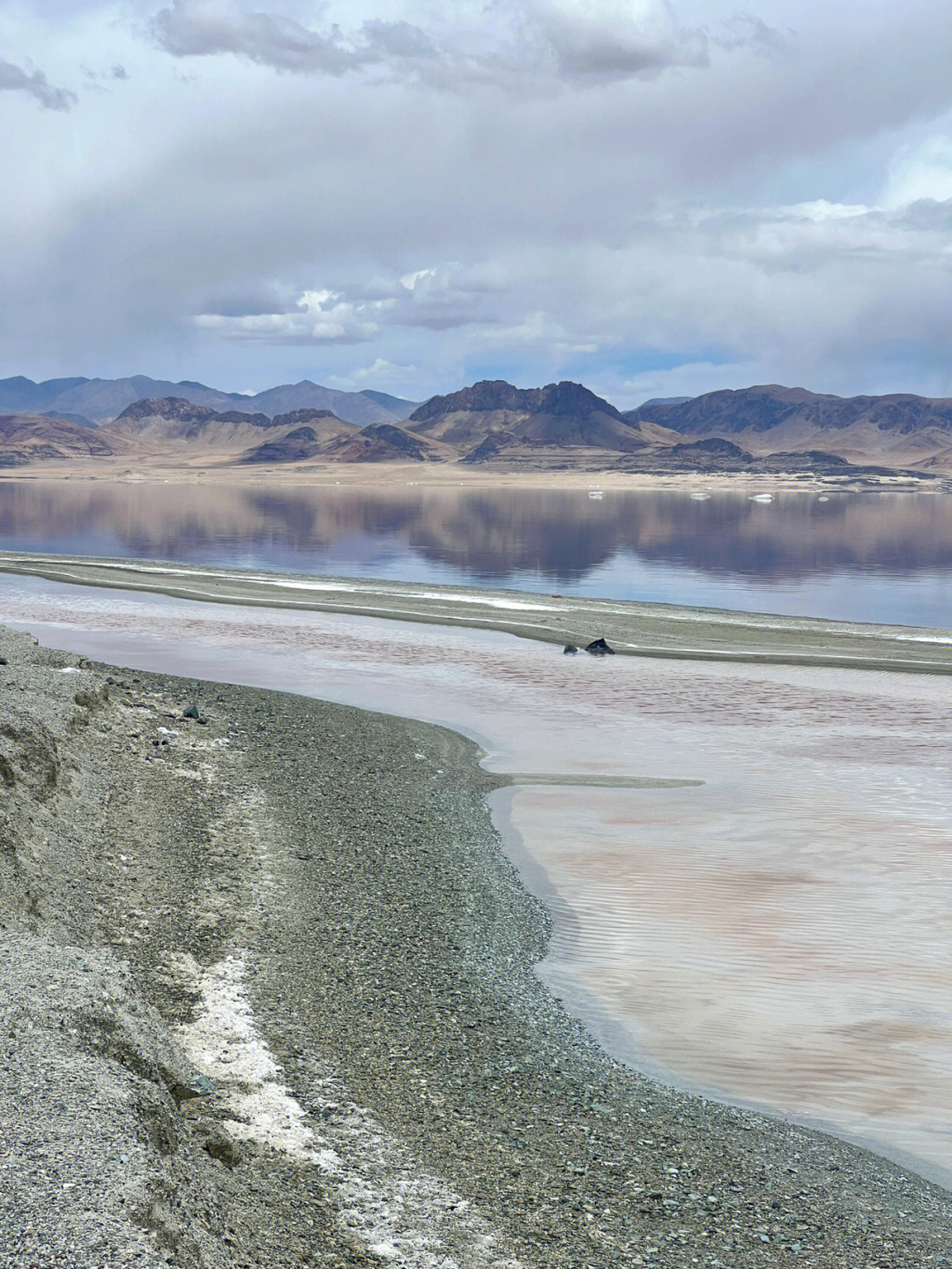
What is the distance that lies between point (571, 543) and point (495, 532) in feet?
39.0

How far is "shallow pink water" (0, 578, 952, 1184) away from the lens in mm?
10555

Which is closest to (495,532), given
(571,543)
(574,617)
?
(571,543)

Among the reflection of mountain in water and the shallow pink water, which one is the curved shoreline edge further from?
the reflection of mountain in water

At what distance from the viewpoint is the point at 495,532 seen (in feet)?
282

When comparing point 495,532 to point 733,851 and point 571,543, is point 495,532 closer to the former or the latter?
point 571,543

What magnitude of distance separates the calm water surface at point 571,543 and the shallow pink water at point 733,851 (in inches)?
665

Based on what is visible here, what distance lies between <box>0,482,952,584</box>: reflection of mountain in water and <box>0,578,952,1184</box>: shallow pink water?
2456 centimetres

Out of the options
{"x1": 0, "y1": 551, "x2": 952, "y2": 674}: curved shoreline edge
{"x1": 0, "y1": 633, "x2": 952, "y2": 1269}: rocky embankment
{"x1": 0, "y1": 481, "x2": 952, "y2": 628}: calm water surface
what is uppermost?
{"x1": 0, "y1": 481, "x2": 952, "y2": 628}: calm water surface

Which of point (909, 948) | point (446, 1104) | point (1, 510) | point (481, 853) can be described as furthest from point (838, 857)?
point (1, 510)

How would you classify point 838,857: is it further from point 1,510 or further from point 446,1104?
point 1,510

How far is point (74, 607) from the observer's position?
1609 inches

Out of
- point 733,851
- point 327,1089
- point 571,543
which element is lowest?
point 327,1089

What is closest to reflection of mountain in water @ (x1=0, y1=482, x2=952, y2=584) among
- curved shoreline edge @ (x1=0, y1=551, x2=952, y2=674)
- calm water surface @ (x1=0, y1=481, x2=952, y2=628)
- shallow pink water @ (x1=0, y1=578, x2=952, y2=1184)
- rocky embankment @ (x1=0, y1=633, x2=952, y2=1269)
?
calm water surface @ (x1=0, y1=481, x2=952, y2=628)

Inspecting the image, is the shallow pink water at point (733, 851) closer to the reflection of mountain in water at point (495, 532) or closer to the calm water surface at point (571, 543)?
the calm water surface at point (571, 543)
